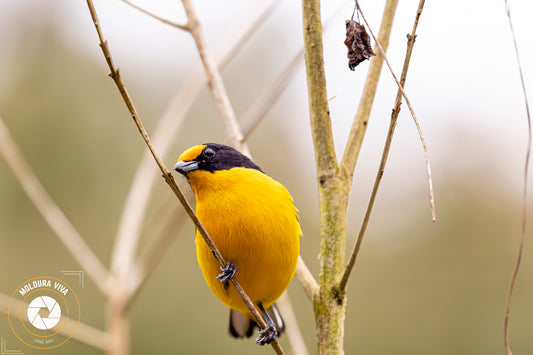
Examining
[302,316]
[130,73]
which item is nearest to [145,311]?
[302,316]

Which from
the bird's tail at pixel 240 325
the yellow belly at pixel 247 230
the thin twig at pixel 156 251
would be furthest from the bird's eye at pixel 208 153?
the bird's tail at pixel 240 325

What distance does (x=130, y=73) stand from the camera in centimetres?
→ 1316

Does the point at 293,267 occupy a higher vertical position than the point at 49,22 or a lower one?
lower

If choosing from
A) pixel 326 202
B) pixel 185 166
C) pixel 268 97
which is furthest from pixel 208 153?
pixel 326 202

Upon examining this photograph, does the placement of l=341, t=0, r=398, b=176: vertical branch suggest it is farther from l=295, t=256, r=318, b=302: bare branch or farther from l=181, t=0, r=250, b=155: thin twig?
l=181, t=0, r=250, b=155: thin twig

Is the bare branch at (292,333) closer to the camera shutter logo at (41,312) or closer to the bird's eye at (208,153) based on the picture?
the bird's eye at (208,153)

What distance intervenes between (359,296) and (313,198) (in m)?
2.41

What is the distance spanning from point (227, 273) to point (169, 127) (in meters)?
1.07

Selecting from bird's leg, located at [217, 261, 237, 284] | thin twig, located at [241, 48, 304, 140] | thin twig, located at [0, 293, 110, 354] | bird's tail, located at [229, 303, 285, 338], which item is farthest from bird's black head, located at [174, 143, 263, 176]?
bird's tail, located at [229, 303, 285, 338]

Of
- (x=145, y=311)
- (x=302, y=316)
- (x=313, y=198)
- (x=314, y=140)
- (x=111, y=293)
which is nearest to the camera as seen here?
(x=314, y=140)

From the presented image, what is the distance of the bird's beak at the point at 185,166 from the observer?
3.11m

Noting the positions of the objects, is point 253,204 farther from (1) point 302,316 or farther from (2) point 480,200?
(2) point 480,200

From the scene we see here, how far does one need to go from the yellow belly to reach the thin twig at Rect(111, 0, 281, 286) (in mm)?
473

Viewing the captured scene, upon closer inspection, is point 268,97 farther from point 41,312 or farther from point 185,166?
point 41,312
